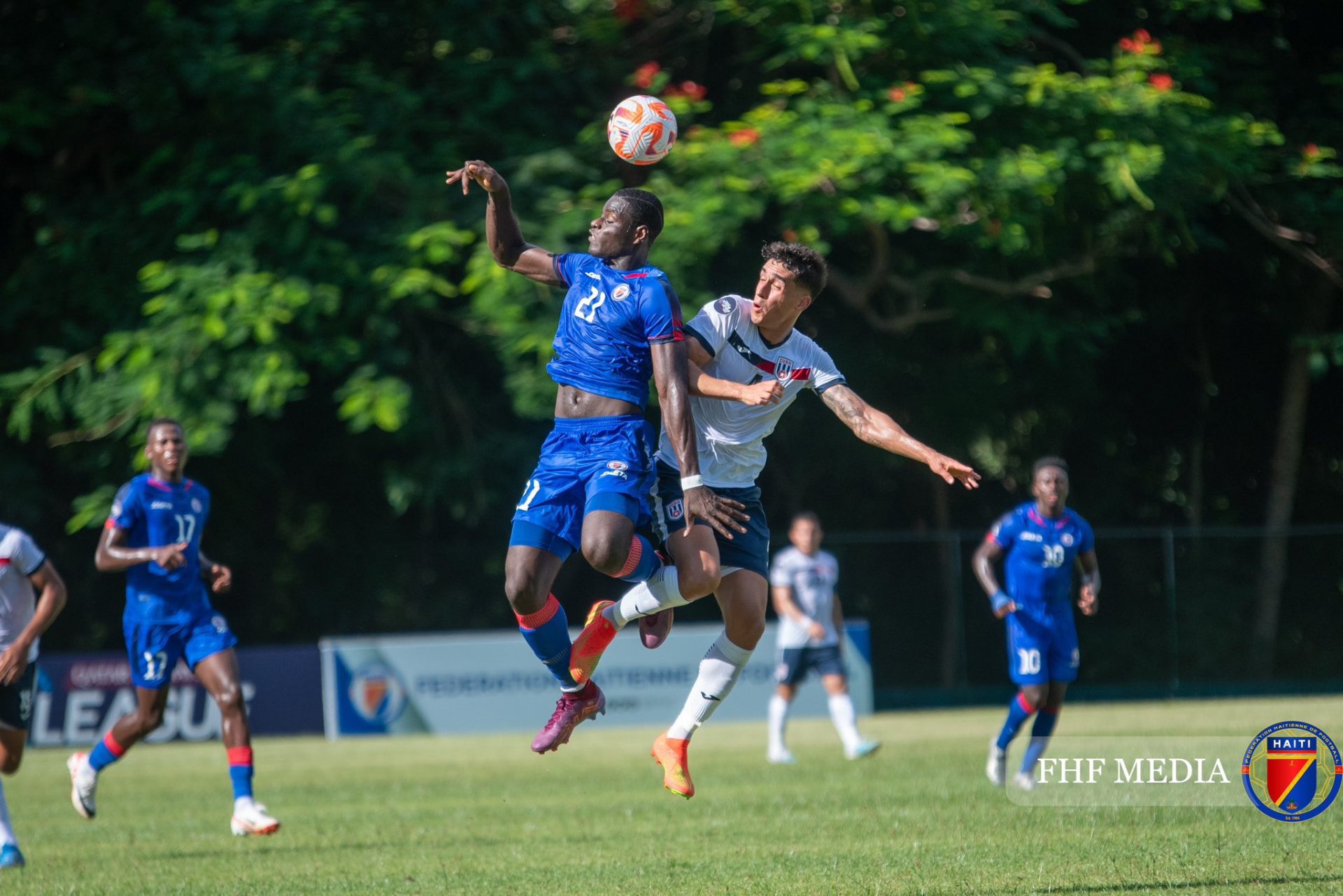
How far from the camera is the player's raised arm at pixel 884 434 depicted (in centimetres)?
697

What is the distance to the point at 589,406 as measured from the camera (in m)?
7.62

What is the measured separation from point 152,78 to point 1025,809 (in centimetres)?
1182

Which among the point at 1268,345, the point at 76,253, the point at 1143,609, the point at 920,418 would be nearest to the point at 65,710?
the point at 76,253

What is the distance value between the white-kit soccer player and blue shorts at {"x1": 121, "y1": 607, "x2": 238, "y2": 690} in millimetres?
3624

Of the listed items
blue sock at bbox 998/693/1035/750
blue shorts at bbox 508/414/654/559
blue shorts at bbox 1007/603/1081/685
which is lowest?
blue sock at bbox 998/693/1035/750

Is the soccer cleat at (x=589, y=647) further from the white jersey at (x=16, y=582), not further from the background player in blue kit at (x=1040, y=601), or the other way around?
the background player in blue kit at (x=1040, y=601)

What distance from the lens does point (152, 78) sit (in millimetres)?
16500

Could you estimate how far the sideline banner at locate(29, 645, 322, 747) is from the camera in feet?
63.1

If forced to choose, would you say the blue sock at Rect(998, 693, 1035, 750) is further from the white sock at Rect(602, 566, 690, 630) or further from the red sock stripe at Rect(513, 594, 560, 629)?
the red sock stripe at Rect(513, 594, 560, 629)

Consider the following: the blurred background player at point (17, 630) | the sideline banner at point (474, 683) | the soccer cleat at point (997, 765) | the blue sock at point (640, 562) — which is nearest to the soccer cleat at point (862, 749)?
the soccer cleat at point (997, 765)

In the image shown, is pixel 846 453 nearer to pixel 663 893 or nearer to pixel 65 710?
pixel 65 710

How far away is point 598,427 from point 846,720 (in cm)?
826

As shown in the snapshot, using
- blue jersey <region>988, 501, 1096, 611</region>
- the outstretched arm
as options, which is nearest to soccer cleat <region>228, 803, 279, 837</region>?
blue jersey <region>988, 501, 1096, 611</region>

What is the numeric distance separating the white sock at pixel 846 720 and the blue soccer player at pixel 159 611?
6471mm
